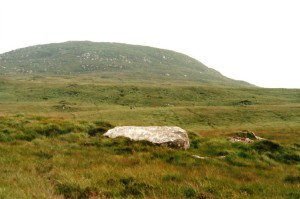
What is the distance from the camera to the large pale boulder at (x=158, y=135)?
17.7 m

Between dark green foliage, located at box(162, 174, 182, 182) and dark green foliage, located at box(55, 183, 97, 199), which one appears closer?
dark green foliage, located at box(55, 183, 97, 199)

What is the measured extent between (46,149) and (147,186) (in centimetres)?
724

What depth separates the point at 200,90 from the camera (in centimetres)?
14162

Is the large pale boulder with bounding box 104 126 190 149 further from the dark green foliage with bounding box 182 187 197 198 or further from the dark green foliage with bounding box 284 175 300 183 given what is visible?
the dark green foliage with bounding box 182 187 197 198

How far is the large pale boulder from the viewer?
17.7m

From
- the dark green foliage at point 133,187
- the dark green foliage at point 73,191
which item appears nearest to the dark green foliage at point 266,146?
the dark green foliage at point 133,187

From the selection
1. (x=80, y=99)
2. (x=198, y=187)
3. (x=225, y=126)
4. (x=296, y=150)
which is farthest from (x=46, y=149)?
(x=80, y=99)

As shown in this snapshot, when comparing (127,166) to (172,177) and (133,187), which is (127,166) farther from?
(133,187)

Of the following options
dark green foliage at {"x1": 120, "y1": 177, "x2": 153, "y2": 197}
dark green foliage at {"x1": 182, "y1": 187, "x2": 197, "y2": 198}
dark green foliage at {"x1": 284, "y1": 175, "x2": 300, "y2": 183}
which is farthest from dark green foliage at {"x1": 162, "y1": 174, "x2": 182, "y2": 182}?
dark green foliage at {"x1": 284, "y1": 175, "x2": 300, "y2": 183}

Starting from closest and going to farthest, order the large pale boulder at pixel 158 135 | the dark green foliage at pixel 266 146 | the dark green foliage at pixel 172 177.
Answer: the dark green foliage at pixel 172 177 → the large pale boulder at pixel 158 135 → the dark green foliage at pixel 266 146

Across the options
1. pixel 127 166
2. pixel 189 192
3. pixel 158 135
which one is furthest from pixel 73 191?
pixel 158 135

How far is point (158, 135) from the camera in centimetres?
1838

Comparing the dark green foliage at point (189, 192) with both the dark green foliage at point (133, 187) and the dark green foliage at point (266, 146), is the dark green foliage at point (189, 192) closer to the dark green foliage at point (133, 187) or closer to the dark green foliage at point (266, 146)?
the dark green foliage at point (133, 187)

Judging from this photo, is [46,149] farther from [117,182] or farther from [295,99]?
[295,99]
